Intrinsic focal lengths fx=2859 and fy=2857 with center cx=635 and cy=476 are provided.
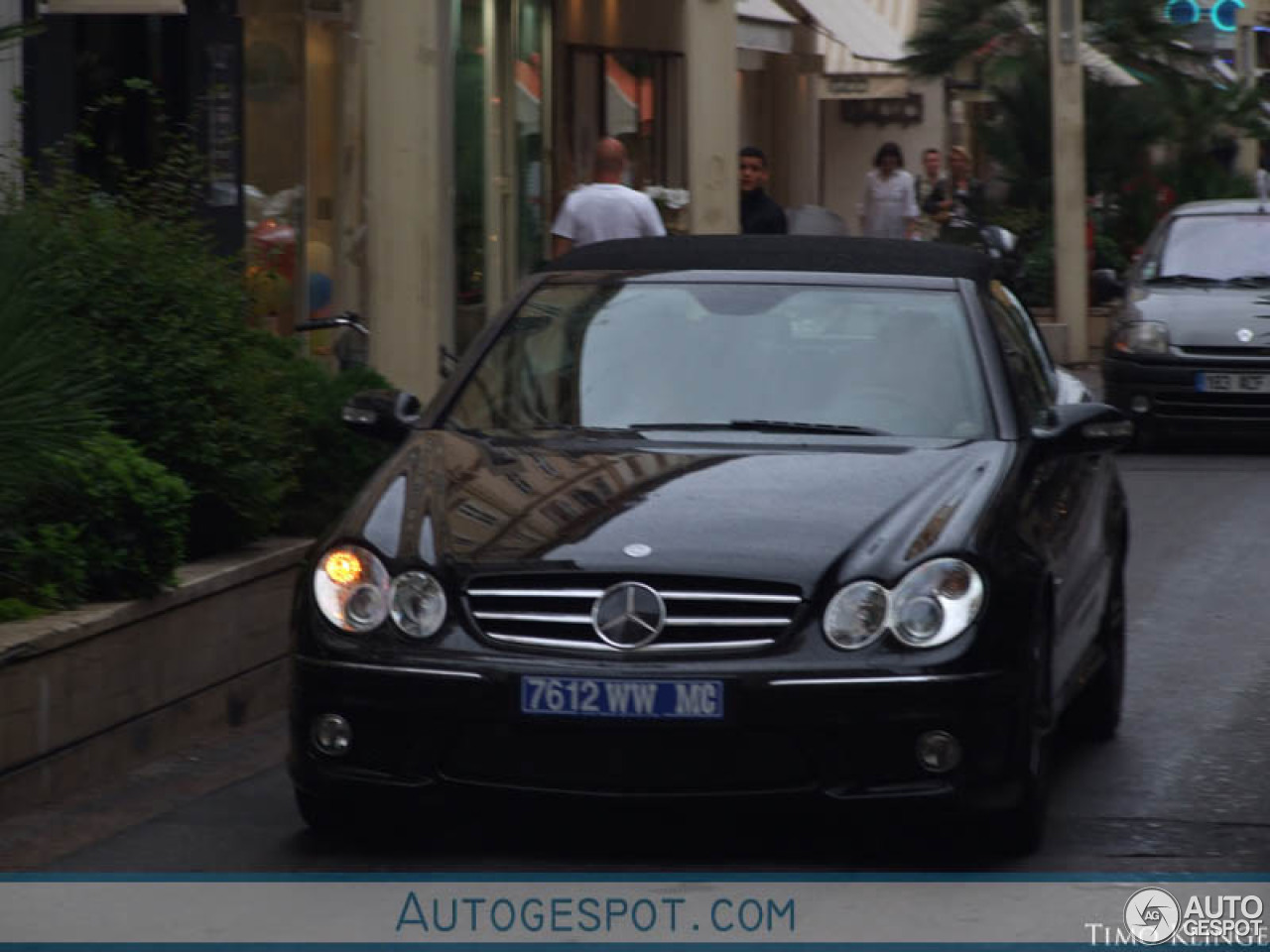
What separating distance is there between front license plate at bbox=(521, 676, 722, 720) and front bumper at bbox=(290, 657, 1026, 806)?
19 millimetres

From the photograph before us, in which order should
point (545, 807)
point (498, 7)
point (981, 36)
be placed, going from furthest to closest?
point (981, 36) → point (498, 7) → point (545, 807)

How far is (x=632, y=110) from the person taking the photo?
2675 centimetres

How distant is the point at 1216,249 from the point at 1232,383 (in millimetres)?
1471

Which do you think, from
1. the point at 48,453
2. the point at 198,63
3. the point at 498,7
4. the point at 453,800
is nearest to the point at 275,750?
the point at 48,453

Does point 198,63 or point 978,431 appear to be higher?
point 198,63

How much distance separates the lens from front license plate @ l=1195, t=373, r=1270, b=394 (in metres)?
17.2

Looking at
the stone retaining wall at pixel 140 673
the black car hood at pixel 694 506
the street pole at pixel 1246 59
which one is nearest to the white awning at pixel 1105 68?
the street pole at pixel 1246 59

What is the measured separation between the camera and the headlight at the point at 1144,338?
17.4 meters

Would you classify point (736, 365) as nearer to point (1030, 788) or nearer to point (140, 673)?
point (1030, 788)

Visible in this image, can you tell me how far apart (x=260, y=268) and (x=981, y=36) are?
21.9m

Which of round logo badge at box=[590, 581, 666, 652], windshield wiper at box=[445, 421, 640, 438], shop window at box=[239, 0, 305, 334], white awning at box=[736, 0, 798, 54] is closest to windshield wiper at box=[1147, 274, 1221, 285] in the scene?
shop window at box=[239, 0, 305, 334]

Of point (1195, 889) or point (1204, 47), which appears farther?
point (1204, 47)

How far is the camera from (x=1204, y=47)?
104 ft

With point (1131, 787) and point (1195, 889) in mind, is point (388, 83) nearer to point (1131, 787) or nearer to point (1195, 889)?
point (1131, 787)
